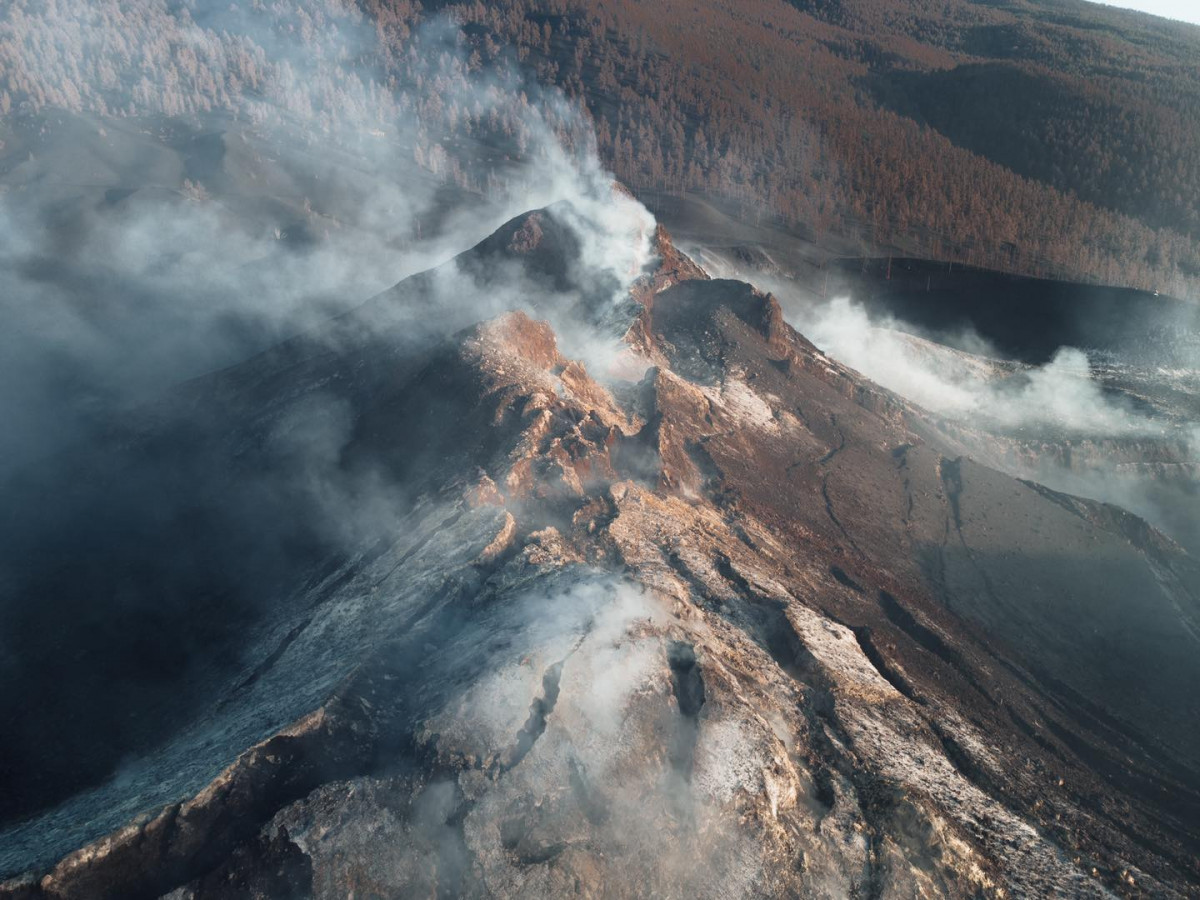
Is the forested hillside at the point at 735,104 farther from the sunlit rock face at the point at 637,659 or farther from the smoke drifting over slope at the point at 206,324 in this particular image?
the sunlit rock face at the point at 637,659

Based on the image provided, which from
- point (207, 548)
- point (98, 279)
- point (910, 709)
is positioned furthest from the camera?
point (98, 279)

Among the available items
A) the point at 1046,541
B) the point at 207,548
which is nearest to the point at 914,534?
the point at 1046,541

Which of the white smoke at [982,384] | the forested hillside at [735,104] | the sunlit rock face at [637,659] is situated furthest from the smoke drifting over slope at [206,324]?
the white smoke at [982,384]

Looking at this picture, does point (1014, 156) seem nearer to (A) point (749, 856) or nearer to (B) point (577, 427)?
(B) point (577, 427)

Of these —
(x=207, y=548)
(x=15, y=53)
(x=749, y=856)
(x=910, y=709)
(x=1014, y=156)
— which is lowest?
(x=1014, y=156)

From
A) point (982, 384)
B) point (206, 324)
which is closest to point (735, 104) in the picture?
A: point (982, 384)

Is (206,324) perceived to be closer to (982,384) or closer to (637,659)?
(637,659)

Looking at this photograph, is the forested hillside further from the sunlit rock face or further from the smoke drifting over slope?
the sunlit rock face

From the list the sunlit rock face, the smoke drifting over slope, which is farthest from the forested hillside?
the sunlit rock face
